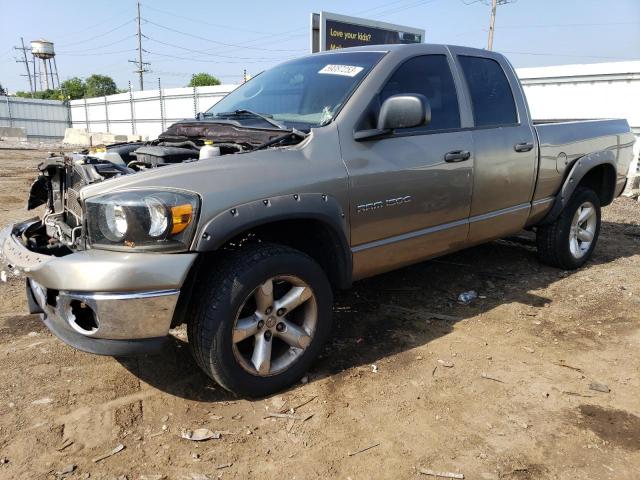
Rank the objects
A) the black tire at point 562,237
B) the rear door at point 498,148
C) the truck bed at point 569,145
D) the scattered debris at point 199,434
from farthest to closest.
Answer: the black tire at point 562,237 < the truck bed at point 569,145 < the rear door at point 498,148 < the scattered debris at point 199,434

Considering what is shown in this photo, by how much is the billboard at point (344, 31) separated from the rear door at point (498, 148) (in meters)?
7.06

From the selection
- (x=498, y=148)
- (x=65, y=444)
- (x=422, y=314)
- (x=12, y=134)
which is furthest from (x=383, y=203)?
(x=12, y=134)

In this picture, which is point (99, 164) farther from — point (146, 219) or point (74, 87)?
point (74, 87)

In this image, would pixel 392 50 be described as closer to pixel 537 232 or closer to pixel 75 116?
pixel 537 232

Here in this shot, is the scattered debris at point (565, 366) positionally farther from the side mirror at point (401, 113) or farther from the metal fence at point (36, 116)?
the metal fence at point (36, 116)

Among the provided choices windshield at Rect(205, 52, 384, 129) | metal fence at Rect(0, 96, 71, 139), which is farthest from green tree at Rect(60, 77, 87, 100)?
windshield at Rect(205, 52, 384, 129)

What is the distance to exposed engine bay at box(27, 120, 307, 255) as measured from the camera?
2814 mm

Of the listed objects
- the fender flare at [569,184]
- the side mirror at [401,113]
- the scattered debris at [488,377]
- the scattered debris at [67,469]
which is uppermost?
the side mirror at [401,113]

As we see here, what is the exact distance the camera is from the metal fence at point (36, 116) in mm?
31422

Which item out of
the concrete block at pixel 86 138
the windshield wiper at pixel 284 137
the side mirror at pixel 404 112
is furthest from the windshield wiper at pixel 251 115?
the concrete block at pixel 86 138

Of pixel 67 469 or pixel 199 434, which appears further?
pixel 199 434

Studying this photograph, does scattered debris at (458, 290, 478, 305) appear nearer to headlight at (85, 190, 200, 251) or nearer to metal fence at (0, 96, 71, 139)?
headlight at (85, 190, 200, 251)

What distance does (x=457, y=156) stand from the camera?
3.56 meters

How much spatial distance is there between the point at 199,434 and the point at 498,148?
9.59ft
